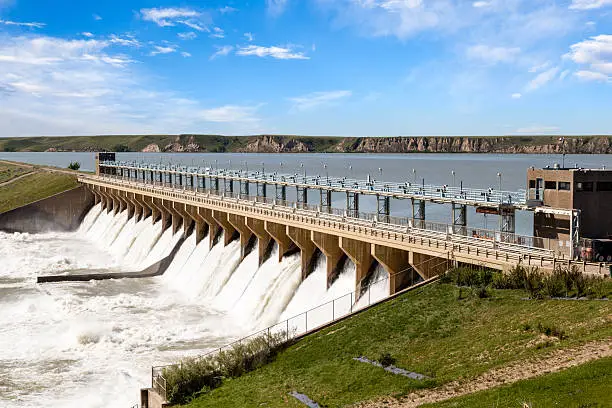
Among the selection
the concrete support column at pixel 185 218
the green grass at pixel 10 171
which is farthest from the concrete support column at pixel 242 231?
the green grass at pixel 10 171

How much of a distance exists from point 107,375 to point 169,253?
Answer: 122 feet

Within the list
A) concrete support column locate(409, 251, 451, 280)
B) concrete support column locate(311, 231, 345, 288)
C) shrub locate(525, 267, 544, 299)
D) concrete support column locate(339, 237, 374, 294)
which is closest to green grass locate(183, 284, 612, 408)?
shrub locate(525, 267, 544, 299)

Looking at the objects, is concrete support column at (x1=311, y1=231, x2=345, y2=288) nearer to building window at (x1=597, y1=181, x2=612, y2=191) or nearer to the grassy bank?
building window at (x1=597, y1=181, x2=612, y2=191)

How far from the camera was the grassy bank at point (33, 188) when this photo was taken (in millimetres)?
120062

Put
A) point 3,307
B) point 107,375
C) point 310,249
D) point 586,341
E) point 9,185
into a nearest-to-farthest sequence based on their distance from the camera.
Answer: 1. point 586,341
2. point 107,375
3. point 310,249
4. point 3,307
5. point 9,185

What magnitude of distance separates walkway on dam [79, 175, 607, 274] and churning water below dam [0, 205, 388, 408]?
11.2ft

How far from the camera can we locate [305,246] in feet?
173

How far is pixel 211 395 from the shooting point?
29312mm

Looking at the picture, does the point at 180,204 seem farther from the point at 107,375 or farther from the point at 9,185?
the point at 9,185

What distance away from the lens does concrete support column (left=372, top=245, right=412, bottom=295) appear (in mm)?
40625

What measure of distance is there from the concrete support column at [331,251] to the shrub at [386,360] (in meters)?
20.5

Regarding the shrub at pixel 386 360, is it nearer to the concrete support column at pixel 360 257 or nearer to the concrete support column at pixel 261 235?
the concrete support column at pixel 360 257

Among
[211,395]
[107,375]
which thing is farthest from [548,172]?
[107,375]

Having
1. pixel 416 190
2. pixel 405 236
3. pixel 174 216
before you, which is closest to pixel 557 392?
pixel 405 236
